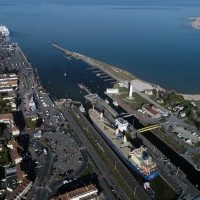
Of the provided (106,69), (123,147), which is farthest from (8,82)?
(123,147)

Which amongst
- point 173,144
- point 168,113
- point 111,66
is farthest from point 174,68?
point 173,144

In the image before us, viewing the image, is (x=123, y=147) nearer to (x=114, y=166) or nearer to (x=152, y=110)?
(x=114, y=166)

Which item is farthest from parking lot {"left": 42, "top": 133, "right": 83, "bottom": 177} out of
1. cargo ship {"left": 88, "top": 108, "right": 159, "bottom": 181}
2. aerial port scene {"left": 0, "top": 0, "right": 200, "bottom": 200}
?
cargo ship {"left": 88, "top": 108, "right": 159, "bottom": 181}

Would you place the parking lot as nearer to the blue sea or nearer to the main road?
the main road

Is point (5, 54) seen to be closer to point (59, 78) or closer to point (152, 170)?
point (59, 78)

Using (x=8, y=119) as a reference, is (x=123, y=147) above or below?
below
